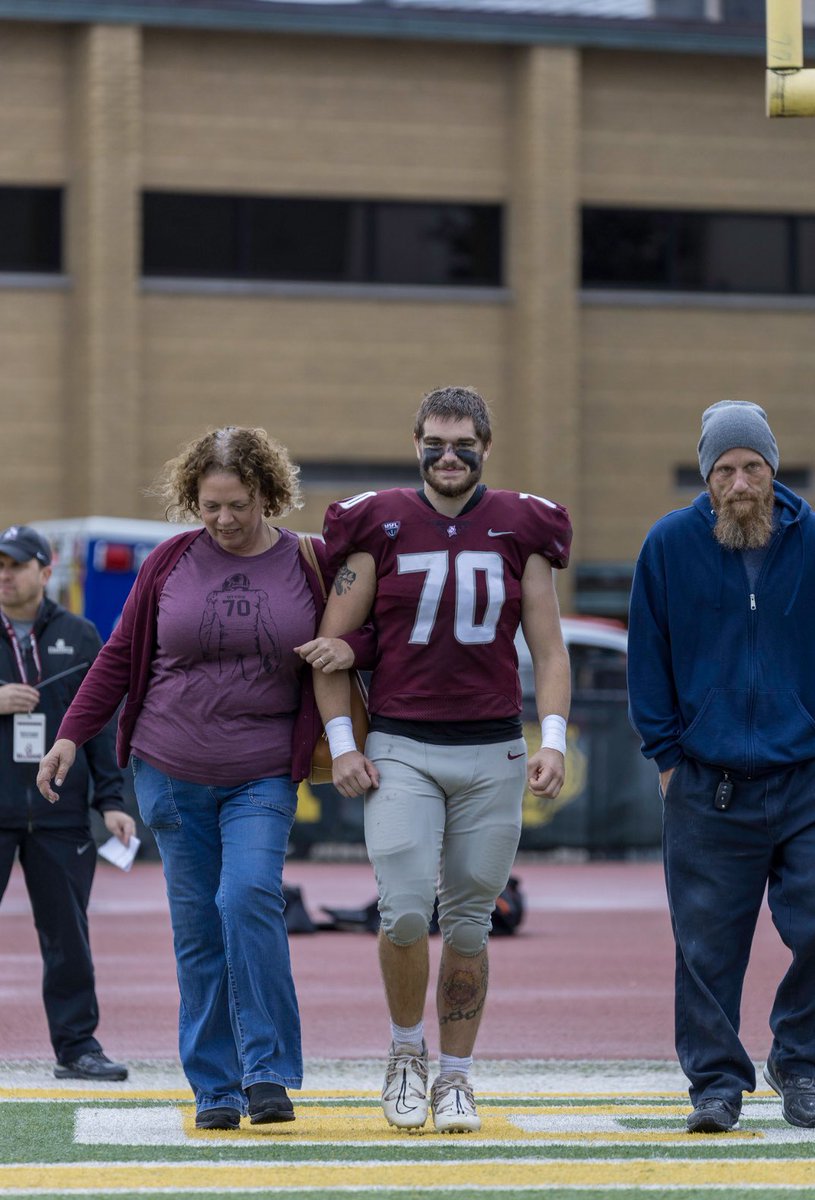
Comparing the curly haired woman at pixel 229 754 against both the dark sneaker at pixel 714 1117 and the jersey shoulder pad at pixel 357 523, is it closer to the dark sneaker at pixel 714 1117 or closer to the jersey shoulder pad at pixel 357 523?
the jersey shoulder pad at pixel 357 523

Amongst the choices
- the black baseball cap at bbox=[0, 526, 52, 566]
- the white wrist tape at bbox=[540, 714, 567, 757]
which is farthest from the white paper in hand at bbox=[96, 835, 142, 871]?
the white wrist tape at bbox=[540, 714, 567, 757]

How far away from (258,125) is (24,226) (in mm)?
3246

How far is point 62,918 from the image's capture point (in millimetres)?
8148

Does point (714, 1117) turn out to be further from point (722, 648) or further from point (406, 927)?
point (722, 648)

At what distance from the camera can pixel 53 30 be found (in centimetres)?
2852

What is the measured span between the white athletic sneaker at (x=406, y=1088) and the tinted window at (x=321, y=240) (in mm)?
23534

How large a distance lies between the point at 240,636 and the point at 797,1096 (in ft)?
6.76

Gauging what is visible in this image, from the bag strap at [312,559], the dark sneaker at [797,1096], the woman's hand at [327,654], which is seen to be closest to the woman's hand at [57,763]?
the woman's hand at [327,654]

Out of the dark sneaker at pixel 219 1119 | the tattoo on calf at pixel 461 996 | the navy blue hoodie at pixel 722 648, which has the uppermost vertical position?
the navy blue hoodie at pixel 722 648

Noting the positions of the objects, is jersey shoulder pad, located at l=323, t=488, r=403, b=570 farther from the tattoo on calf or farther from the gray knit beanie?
the tattoo on calf

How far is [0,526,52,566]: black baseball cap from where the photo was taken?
819cm

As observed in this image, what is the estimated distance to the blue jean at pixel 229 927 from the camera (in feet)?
20.5

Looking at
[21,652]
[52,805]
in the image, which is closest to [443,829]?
[52,805]

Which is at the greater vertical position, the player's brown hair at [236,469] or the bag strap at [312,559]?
the player's brown hair at [236,469]
